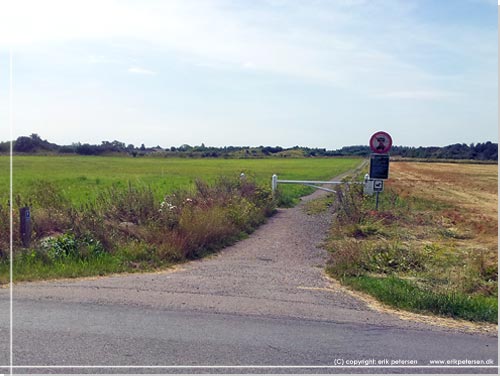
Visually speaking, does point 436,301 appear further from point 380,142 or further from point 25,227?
point 380,142

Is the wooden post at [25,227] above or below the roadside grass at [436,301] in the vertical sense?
above

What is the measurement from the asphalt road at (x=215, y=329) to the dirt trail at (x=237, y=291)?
0.01m

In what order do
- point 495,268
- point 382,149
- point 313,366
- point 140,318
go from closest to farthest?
point 313,366 < point 140,318 < point 495,268 < point 382,149

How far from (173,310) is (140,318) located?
1.45ft

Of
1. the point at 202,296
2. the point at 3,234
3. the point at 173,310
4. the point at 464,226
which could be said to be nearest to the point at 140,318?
the point at 173,310

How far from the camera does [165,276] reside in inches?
318

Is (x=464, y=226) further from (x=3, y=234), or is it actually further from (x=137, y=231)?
(x=3, y=234)

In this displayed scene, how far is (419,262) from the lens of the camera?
9320mm

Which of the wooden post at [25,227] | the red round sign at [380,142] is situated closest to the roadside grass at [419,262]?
the red round sign at [380,142]

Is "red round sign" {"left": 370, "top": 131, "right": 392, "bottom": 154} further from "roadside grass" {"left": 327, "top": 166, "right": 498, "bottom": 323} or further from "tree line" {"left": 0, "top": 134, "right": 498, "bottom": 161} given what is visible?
"tree line" {"left": 0, "top": 134, "right": 498, "bottom": 161}

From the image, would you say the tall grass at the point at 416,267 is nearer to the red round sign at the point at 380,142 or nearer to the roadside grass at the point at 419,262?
the roadside grass at the point at 419,262

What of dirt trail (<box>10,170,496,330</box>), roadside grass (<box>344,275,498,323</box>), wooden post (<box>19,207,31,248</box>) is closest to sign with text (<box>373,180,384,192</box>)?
dirt trail (<box>10,170,496,330</box>)

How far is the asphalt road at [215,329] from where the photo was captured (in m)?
4.62

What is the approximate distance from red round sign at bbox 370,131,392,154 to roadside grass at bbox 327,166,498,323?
5.89 feet
